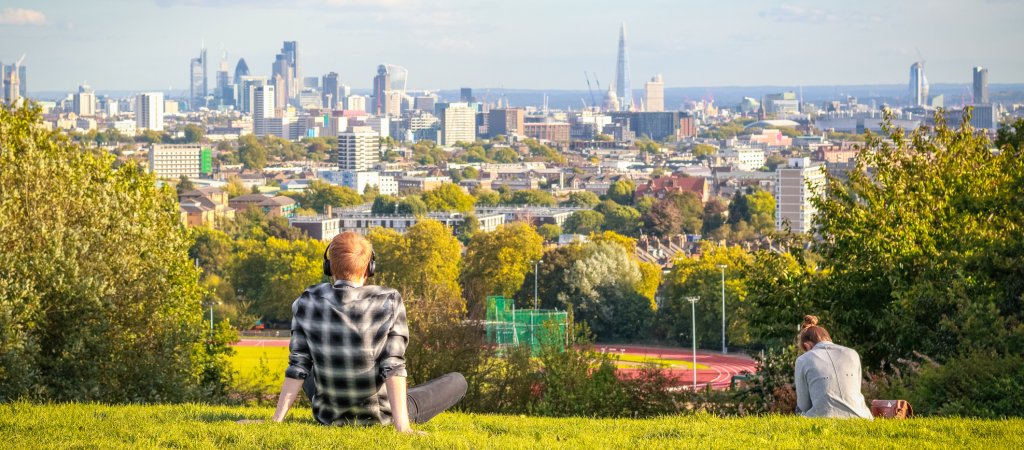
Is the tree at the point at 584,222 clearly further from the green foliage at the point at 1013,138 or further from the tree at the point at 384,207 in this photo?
the green foliage at the point at 1013,138

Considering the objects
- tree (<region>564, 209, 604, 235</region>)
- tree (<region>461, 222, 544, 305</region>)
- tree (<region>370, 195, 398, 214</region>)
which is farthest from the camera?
tree (<region>370, 195, 398, 214</region>)

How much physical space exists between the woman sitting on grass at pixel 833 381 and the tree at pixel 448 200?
3969 inches

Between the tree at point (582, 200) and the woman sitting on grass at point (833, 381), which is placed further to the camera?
the tree at point (582, 200)

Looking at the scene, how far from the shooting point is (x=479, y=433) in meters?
7.25

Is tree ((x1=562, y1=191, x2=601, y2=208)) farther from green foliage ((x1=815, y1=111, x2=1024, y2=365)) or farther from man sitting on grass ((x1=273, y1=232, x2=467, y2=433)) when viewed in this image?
man sitting on grass ((x1=273, y1=232, x2=467, y2=433))

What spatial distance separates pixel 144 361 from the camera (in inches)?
556

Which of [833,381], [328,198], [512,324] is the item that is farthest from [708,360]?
[328,198]

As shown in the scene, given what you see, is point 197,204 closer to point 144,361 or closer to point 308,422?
point 144,361

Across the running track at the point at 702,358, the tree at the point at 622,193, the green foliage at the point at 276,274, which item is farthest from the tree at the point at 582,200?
the running track at the point at 702,358

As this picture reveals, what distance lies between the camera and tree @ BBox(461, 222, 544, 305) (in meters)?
53.3

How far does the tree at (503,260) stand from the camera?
53300 millimetres

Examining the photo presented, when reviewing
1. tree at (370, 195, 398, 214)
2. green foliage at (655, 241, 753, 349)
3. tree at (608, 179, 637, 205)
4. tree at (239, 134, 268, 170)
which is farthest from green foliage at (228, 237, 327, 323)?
tree at (239, 134, 268, 170)

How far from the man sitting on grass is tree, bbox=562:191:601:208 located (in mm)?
113896

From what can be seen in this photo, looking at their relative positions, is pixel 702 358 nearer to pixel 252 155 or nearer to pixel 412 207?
pixel 412 207
